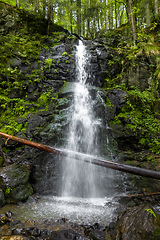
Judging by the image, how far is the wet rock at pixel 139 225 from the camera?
2.44 metres

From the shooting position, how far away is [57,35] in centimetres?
1227

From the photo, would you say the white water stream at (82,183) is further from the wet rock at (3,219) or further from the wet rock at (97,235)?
the wet rock at (97,235)

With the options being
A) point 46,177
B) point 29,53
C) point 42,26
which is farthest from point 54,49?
point 46,177

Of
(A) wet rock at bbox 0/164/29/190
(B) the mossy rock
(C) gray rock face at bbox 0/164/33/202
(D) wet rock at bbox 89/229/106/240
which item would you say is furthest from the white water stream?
(A) wet rock at bbox 0/164/29/190

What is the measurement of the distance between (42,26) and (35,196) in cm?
1272

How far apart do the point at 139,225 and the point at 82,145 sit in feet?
13.9

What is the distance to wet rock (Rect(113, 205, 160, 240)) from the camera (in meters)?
2.44

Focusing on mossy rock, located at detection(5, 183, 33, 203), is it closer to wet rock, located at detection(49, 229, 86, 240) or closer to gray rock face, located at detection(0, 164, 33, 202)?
gray rock face, located at detection(0, 164, 33, 202)

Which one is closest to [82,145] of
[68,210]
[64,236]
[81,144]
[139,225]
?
[81,144]

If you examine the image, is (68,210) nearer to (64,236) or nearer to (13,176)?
(64,236)

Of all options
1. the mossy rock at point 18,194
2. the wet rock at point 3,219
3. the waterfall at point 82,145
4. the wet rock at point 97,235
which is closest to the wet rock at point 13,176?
the mossy rock at point 18,194

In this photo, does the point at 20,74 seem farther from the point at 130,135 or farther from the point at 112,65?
the point at 130,135

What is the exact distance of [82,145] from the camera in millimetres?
6664

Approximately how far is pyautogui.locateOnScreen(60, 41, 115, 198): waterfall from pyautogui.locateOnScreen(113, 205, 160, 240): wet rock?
115 inches
